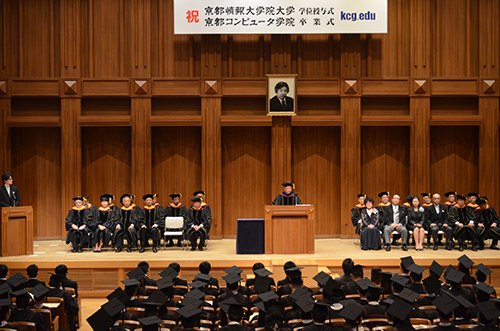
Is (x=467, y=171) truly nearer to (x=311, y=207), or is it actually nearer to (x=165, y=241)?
(x=311, y=207)

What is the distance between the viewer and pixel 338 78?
38.7 ft

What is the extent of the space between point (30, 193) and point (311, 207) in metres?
7.03

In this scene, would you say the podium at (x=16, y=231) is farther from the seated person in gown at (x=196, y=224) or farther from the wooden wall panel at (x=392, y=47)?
the wooden wall panel at (x=392, y=47)

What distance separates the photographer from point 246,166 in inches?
477

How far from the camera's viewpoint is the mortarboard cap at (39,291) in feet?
17.5

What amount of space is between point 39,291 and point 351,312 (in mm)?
3410

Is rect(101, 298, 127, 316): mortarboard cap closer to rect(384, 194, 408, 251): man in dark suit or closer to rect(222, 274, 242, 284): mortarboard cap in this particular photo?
rect(222, 274, 242, 284): mortarboard cap

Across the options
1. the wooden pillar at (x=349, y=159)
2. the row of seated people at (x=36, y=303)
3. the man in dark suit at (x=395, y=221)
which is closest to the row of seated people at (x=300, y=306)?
the row of seated people at (x=36, y=303)

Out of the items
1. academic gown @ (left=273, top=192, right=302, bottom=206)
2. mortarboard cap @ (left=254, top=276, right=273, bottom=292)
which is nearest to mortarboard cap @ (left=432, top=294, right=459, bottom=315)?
mortarboard cap @ (left=254, top=276, right=273, bottom=292)

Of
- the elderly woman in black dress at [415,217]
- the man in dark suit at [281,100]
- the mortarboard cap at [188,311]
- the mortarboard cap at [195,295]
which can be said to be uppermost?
the man in dark suit at [281,100]

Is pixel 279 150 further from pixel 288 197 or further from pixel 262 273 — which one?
pixel 262 273

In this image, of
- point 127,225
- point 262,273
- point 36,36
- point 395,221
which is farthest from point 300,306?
point 36,36

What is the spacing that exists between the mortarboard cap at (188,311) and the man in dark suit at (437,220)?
22.4ft

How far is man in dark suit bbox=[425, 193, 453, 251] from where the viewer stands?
9.91 metres
